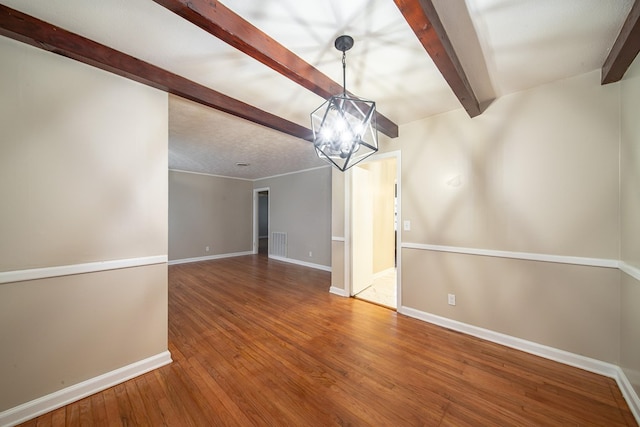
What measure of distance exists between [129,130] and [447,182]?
3.05m

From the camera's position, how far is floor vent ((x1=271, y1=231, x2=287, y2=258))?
6164mm

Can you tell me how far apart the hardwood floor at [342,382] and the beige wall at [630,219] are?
0.32 metres

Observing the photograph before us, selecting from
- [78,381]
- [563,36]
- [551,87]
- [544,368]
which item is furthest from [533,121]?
[78,381]

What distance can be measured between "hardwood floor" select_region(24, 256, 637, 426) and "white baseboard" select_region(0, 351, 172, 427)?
4 centimetres

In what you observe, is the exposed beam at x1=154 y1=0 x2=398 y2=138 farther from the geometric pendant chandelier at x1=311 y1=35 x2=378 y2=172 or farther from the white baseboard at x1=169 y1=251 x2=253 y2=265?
the white baseboard at x1=169 y1=251 x2=253 y2=265

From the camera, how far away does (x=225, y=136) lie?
10.5 feet

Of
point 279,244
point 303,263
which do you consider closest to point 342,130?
point 303,263

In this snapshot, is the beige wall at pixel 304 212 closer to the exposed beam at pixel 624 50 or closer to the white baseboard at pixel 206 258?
the white baseboard at pixel 206 258

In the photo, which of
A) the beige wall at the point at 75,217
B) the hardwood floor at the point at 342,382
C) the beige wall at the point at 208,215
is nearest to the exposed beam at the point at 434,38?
the beige wall at the point at 75,217

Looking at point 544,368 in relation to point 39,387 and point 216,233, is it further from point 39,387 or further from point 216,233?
point 216,233

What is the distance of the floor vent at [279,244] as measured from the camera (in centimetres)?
616

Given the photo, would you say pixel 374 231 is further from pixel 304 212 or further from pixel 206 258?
pixel 206 258

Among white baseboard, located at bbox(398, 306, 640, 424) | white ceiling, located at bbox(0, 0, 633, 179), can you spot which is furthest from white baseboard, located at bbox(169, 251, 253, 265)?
white baseboard, located at bbox(398, 306, 640, 424)

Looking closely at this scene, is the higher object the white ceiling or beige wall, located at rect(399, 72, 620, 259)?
the white ceiling
